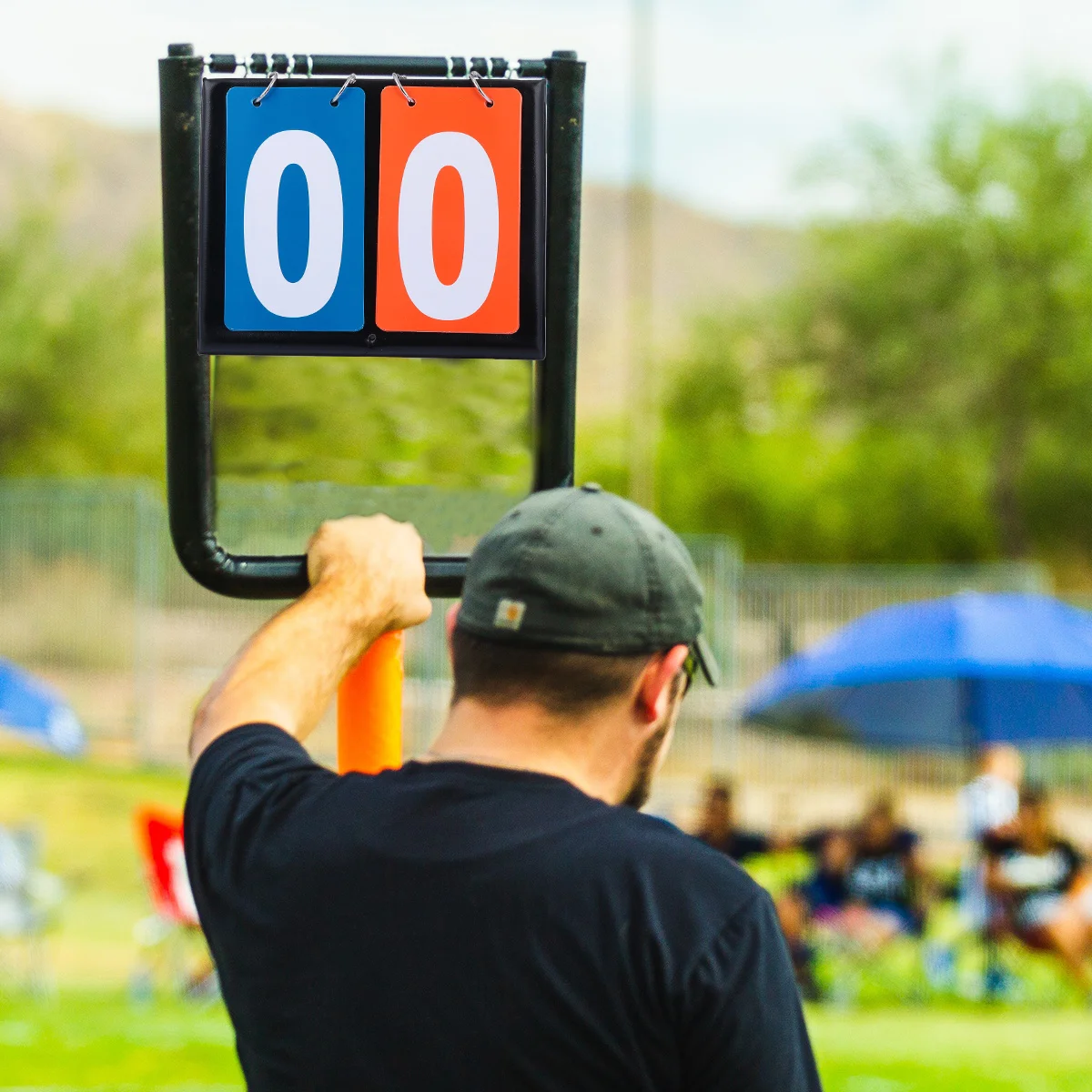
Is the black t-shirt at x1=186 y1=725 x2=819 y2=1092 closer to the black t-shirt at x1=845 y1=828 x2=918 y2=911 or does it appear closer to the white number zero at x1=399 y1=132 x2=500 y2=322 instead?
the white number zero at x1=399 y1=132 x2=500 y2=322

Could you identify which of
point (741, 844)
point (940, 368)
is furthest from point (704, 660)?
point (940, 368)

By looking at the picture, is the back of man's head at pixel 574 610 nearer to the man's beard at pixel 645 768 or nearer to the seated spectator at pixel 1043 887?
the man's beard at pixel 645 768

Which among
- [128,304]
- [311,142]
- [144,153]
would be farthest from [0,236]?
[144,153]

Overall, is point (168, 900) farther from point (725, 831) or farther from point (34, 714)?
point (725, 831)

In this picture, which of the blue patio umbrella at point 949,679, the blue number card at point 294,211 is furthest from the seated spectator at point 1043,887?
the blue number card at point 294,211

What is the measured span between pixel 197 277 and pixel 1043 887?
933 centimetres

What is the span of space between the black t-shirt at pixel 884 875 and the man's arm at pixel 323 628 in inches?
355

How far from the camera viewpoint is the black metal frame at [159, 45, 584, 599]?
167 cm

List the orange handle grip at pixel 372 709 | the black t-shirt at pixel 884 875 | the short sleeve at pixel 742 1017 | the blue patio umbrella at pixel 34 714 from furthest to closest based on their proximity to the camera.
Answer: the blue patio umbrella at pixel 34 714 < the black t-shirt at pixel 884 875 < the orange handle grip at pixel 372 709 < the short sleeve at pixel 742 1017

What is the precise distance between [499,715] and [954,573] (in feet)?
55.9

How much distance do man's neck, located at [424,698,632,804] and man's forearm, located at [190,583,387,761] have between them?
0.26 m

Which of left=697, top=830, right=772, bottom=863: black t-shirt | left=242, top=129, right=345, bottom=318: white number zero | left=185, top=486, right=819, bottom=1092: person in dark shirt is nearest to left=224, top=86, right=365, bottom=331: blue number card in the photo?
left=242, top=129, right=345, bottom=318: white number zero

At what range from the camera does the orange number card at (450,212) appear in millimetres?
1698

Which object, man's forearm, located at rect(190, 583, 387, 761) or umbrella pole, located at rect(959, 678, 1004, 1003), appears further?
umbrella pole, located at rect(959, 678, 1004, 1003)
